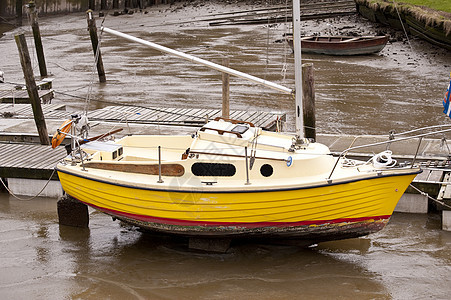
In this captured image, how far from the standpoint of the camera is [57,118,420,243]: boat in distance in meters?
10.5

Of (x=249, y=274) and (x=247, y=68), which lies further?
(x=247, y=68)

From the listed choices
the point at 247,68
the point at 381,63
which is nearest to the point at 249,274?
the point at 247,68

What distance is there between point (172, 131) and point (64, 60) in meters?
18.4

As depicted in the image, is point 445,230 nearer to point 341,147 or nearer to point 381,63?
point 341,147

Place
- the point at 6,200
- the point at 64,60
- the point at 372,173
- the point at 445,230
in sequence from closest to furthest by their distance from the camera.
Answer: the point at 372,173, the point at 445,230, the point at 6,200, the point at 64,60

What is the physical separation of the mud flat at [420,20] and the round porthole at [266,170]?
691 inches

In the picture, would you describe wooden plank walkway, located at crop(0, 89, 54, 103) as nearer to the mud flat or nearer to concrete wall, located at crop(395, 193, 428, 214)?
concrete wall, located at crop(395, 193, 428, 214)

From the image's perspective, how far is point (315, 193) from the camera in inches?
411

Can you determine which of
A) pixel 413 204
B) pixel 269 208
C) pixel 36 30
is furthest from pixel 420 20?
pixel 269 208

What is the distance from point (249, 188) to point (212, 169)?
0.89 meters

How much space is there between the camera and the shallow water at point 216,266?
1045cm

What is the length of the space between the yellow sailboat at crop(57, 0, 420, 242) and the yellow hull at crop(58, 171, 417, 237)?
0.06 feet

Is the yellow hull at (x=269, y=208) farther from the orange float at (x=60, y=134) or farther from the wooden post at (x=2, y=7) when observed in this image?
the wooden post at (x=2, y=7)

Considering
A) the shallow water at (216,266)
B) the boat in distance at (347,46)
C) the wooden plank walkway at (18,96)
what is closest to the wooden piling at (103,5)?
the boat in distance at (347,46)
